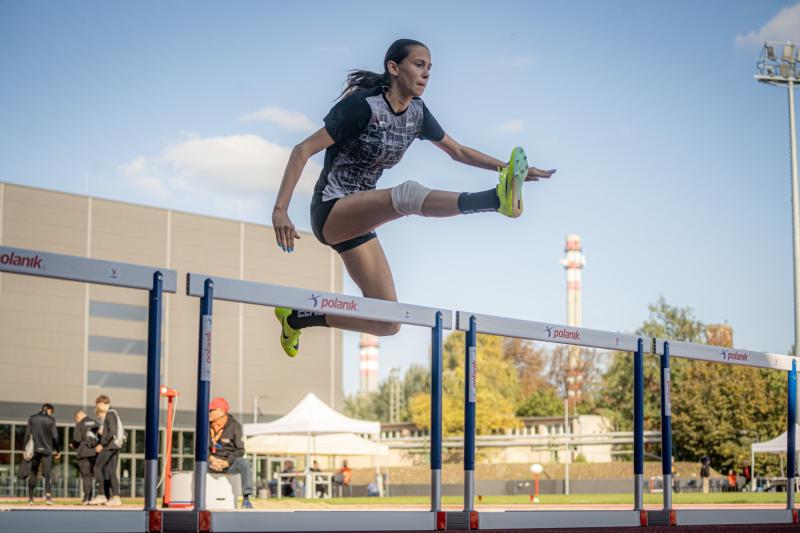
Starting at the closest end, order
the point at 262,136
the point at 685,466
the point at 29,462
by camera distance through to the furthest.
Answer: the point at 29,462, the point at 685,466, the point at 262,136

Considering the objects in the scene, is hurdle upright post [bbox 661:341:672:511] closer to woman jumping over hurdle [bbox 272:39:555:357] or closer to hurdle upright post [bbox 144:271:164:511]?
woman jumping over hurdle [bbox 272:39:555:357]

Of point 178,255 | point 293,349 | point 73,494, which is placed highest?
point 178,255

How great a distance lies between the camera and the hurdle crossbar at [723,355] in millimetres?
8539

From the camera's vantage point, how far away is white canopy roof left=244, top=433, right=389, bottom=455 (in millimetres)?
30172

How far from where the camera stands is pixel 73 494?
44.1 metres

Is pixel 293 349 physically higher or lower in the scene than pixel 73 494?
higher

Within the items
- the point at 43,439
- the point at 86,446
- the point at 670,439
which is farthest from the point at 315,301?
the point at 43,439

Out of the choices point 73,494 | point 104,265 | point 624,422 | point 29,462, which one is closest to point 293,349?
point 104,265

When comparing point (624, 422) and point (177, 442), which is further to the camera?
point (624, 422)

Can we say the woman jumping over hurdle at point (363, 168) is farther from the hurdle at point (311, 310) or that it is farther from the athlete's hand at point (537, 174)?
the hurdle at point (311, 310)

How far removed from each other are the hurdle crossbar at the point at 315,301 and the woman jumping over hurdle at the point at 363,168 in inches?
49.6

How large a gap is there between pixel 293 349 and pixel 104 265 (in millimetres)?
3558

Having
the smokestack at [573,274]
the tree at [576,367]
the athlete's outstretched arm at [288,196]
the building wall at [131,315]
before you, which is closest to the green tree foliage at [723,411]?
the building wall at [131,315]

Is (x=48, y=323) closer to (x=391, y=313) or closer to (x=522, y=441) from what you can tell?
(x=522, y=441)
